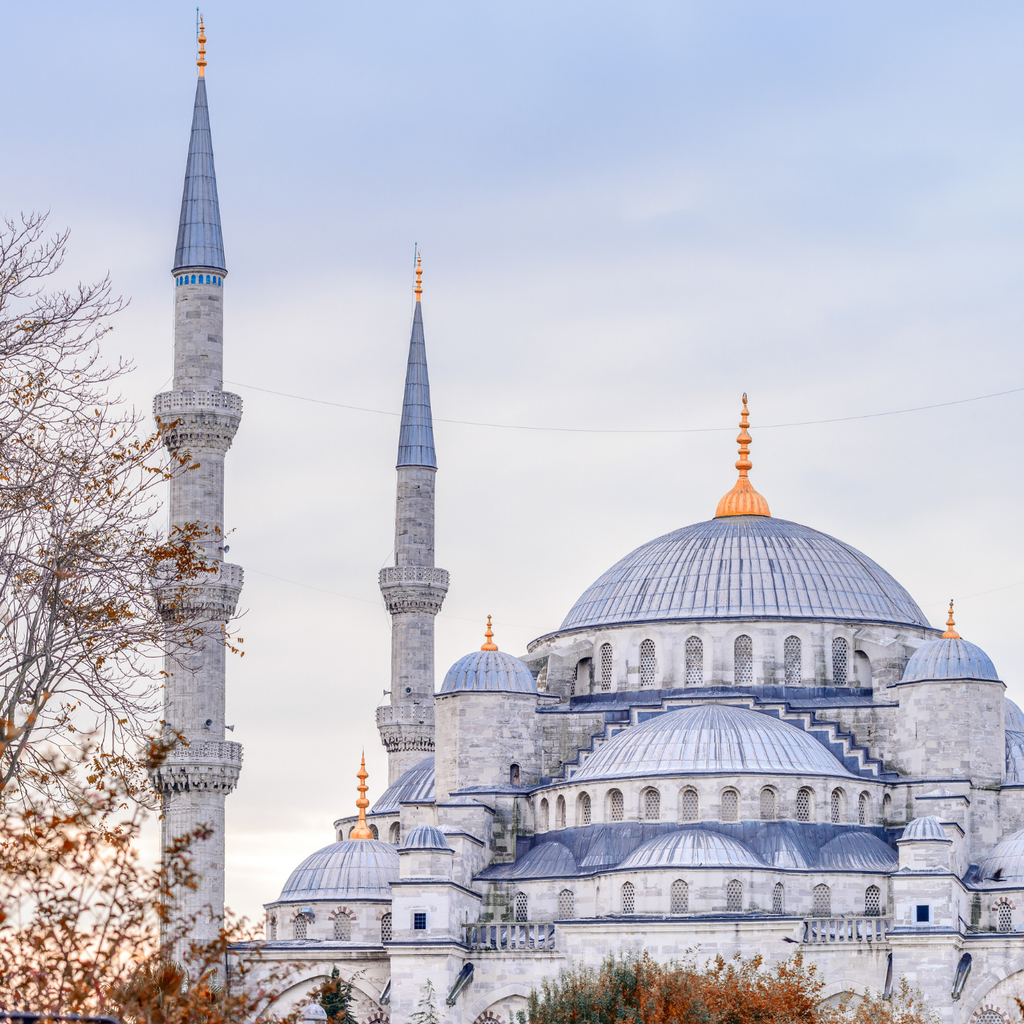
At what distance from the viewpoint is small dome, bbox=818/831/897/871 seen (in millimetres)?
44156

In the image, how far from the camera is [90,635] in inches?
819

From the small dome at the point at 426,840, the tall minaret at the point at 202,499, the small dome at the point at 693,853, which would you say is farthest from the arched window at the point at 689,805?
the tall minaret at the point at 202,499

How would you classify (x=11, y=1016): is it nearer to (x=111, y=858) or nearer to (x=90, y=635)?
(x=111, y=858)

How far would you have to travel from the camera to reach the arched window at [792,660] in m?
51.1

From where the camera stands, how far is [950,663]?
4769 cm

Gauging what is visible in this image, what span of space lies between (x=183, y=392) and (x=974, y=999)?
20.6m

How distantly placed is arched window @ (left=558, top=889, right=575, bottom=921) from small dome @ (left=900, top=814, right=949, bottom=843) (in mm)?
6315

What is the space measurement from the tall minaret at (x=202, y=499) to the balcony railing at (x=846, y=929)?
11.7m

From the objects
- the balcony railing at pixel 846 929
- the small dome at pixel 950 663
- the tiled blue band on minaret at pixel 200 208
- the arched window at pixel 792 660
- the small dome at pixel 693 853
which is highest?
the tiled blue band on minaret at pixel 200 208

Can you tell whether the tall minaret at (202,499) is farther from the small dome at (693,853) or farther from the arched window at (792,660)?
the arched window at (792,660)

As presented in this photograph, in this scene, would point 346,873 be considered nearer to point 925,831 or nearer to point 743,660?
point 743,660

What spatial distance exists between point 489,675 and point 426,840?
232 inches

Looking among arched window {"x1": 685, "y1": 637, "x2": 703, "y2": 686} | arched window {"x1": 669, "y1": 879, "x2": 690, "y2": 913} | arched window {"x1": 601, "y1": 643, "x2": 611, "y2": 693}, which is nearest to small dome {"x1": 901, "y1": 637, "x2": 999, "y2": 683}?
arched window {"x1": 685, "y1": 637, "x2": 703, "y2": 686}

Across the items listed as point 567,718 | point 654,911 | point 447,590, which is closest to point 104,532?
point 654,911
